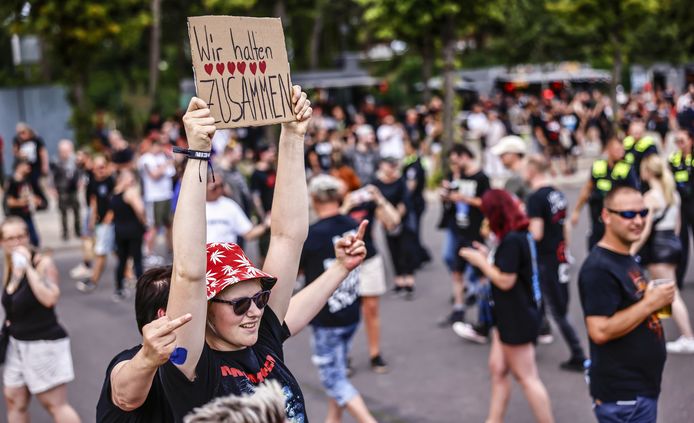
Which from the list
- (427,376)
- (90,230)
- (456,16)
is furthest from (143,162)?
(456,16)

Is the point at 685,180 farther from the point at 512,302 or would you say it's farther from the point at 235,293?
the point at 235,293

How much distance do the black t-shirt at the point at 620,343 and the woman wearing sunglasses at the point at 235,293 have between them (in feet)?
4.94

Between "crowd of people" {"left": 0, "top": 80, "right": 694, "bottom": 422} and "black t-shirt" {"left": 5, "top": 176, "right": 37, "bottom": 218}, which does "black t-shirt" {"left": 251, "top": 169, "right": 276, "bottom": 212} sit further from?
"black t-shirt" {"left": 5, "top": 176, "right": 37, "bottom": 218}

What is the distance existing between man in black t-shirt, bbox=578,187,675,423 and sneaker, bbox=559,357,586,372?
3.16 m

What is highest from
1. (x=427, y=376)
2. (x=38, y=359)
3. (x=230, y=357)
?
(x=230, y=357)

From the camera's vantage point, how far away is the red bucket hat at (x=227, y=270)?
3027 mm

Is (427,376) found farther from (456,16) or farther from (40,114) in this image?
(40,114)

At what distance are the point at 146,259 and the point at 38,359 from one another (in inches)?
A: 289

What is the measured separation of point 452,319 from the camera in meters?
9.54

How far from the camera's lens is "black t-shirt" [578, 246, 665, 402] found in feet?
15.0

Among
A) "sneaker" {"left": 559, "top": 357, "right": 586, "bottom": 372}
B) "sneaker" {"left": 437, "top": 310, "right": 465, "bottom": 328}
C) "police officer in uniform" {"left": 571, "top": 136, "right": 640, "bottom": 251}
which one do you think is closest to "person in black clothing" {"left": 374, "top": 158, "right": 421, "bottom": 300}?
"sneaker" {"left": 437, "top": 310, "right": 465, "bottom": 328}

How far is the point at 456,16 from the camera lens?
19.0 meters

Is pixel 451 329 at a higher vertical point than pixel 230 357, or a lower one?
lower

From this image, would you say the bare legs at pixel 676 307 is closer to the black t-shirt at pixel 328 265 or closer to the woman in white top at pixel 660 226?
the woman in white top at pixel 660 226
